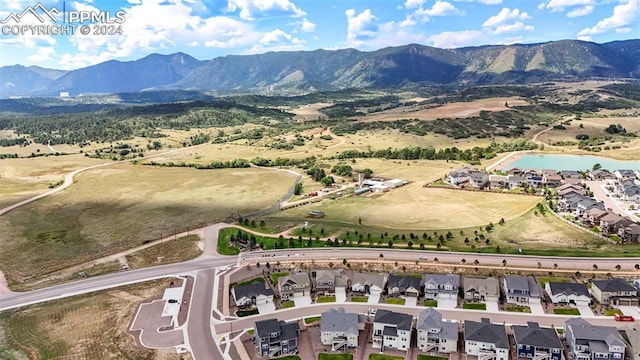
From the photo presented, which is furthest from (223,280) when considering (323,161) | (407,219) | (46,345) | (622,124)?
(622,124)

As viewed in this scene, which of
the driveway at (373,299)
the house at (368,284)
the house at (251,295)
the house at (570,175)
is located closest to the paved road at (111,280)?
the house at (251,295)

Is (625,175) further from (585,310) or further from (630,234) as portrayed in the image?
(585,310)

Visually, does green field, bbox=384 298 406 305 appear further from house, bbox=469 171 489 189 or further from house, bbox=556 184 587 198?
house, bbox=469 171 489 189

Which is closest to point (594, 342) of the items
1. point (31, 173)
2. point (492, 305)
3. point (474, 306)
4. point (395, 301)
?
point (492, 305)

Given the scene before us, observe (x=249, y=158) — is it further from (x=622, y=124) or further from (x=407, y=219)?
(x=622, y=124)

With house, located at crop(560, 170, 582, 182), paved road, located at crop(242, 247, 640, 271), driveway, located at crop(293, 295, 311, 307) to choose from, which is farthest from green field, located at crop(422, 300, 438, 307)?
house, located at crop(560, 170, 582, 182)
